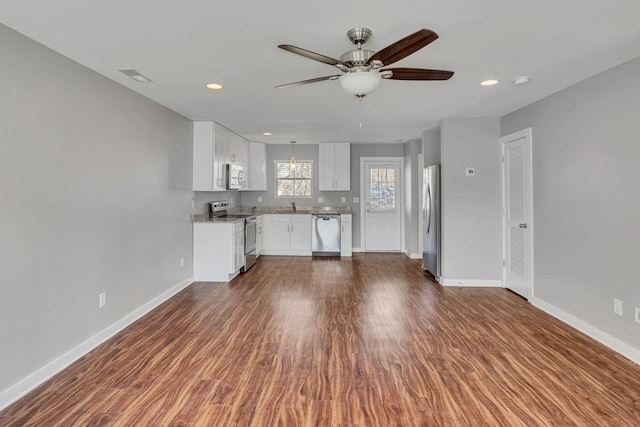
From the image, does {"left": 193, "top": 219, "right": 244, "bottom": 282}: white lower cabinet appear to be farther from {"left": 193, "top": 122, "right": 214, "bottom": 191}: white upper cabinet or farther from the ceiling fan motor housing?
the ceiling fan motor housing

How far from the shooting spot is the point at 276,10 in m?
1.94

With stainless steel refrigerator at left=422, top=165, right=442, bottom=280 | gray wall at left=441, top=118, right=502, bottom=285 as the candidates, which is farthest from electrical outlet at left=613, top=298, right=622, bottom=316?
stainless steel refrigerator at left=422, top=165, right=442, bottom=280

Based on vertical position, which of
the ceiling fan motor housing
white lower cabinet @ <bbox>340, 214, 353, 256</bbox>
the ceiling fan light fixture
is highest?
the ceiling fan motor housing

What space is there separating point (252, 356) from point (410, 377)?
124 cm

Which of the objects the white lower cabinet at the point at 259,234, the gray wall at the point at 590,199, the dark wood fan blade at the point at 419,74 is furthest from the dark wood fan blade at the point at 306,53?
the white lower cabinet at the point at 259,234

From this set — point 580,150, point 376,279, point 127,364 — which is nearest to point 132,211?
point 127,364

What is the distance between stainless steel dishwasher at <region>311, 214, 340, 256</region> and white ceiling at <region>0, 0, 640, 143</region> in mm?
3342

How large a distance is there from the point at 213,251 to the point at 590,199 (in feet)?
15.1

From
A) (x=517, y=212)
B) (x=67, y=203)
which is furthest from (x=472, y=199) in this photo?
(x=67, y=203)

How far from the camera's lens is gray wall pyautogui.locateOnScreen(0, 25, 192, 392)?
2131mm

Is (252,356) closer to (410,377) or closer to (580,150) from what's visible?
(410,377)

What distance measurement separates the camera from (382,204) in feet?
24.1

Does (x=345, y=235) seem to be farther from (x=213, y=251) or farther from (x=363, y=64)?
(x=363, y=64)

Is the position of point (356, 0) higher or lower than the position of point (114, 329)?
higher
